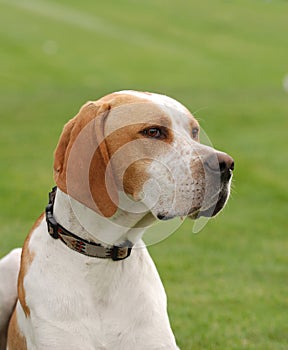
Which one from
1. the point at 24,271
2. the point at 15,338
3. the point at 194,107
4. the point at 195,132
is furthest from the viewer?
the point at 194,107

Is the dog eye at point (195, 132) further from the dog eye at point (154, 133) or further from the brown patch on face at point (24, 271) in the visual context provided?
the brown patch on face at point (24, 271)

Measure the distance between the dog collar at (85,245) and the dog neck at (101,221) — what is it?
0.06ft

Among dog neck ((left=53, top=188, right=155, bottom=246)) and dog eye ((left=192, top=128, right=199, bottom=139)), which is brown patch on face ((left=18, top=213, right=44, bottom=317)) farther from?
dog eye ((left=192, top=128, right=199, bottom=139))

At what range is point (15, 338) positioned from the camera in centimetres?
417

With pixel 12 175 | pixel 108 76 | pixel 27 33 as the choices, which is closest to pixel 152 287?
pixel 12 175

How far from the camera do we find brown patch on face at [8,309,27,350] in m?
4.06

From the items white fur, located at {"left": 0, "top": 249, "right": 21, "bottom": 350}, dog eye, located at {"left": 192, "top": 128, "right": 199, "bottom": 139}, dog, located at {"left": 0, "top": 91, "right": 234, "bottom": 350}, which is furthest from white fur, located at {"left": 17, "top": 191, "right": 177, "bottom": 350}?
white fur, located at {"left": 0, "top": 249, "right": 21, "bottom": 350}

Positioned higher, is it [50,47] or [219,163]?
[219,163]

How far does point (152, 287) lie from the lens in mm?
3924

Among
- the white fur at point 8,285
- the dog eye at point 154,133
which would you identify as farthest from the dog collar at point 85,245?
the white fur at point 8,285

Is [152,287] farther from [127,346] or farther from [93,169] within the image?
[93,169]

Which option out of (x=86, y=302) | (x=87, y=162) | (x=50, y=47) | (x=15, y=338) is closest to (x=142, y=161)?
(x=87, y=162)

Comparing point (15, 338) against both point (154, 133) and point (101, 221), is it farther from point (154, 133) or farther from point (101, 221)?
point (154, 133)

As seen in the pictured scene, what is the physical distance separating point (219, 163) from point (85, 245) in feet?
2.32
